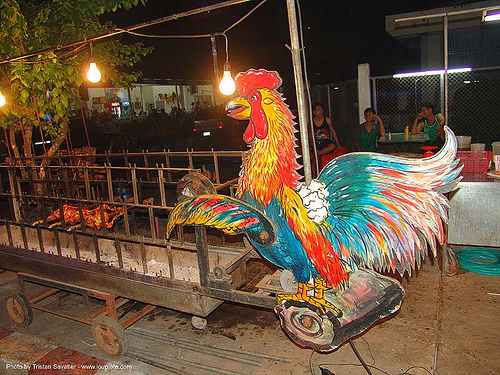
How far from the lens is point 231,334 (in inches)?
180

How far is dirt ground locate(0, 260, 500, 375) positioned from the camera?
386 centimetres

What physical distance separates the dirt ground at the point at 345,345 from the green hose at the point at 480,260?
11 centimetres

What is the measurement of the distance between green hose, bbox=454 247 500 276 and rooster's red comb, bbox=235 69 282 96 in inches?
157

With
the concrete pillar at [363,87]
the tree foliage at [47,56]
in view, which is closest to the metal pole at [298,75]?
the tree foliage at [47,56]

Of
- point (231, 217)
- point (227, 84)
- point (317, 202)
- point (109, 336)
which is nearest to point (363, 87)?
point (227, 84)

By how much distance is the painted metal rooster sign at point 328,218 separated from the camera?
3.01 metres

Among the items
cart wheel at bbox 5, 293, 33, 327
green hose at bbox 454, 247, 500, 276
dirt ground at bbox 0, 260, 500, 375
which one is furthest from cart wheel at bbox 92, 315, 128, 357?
green hose at bbox 454, 247, 500, 276

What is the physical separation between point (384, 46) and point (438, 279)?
21.2 meters

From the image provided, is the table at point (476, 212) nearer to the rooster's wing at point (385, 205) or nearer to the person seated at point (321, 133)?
the person seated at point (321, 133)

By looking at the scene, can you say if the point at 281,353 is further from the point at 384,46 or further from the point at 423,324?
the point at 384,46

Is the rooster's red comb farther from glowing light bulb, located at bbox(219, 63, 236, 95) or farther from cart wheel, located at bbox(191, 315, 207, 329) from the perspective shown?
cart wheel, located at bbox(191, 315, 207, 329)

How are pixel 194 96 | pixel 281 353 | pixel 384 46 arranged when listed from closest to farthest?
1. pixel 281 353
2. pixel 384 46
3. pixel 194 96

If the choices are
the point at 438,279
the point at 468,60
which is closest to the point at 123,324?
the point at 438,279

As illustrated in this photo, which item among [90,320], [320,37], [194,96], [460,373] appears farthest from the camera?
[194,96]
